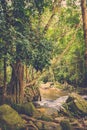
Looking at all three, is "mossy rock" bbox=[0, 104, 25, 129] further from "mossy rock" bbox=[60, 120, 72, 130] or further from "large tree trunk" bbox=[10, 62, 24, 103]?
"large tree trunk" bbox=[10, 62, 24, 103]

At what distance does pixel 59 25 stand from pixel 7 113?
11.6 meters

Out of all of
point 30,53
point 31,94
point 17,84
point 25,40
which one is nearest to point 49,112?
point 31,94

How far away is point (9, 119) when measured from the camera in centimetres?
1700

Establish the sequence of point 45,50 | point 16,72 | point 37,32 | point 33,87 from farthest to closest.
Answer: point 33,87
point 16,72
point 37,32
point 45,50

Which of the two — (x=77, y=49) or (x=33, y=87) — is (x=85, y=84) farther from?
(x=33, y=87)

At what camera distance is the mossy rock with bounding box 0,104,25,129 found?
16781 millimetres

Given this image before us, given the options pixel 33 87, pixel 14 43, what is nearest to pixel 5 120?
pixel 14 43

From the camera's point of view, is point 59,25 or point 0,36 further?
point 59,25

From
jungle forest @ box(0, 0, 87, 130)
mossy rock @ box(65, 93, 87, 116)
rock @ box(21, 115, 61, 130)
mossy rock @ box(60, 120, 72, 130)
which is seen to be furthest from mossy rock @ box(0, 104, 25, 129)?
mossy rock @ box(65, 93, 87, 116)

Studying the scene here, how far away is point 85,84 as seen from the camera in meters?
44.6

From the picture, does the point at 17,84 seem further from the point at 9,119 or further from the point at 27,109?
the point at 9,119

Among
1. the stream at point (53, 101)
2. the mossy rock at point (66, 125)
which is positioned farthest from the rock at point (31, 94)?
the mossy rock at point (66, 125)

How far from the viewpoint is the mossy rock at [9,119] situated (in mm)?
16781

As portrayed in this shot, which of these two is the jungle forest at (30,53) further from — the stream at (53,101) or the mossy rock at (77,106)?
the stream at (53,101)
